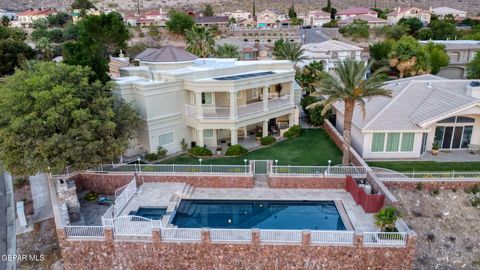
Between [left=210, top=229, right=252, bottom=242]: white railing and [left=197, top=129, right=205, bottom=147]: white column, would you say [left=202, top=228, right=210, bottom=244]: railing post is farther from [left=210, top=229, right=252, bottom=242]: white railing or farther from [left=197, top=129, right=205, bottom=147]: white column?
[left=197, top=129, right=205, bottom=147]: white column

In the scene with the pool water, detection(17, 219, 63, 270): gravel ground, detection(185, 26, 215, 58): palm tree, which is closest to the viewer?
detection(17, 219, 63, 270): gravel ground

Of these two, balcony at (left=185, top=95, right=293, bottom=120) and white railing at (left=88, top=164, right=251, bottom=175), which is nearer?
white railing at (left=88, top=164, right=251, bottom=175)

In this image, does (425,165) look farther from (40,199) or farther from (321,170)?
(40,199)

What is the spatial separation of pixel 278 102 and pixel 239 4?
114766 mm

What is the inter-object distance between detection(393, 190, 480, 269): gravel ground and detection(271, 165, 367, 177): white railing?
8.45 feet

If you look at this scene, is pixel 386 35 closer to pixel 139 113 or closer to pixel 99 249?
pixel 139 113

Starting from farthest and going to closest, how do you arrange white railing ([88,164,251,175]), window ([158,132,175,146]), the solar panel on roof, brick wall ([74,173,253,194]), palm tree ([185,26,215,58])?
1. palm tree ([185,26,215,58])
2. the solar panel on roof
3. window ([158,132,175,146])
4. white railing ([88,164,251,175])
5. brick wall ([74,173,253,194])

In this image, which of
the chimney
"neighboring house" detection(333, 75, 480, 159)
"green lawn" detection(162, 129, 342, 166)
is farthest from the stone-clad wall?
the chimney

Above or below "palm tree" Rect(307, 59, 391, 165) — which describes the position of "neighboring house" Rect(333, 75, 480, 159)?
below

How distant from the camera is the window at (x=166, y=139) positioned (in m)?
28.4

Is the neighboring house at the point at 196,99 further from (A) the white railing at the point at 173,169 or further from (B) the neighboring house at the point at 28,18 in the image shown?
(B) the neighboring house at the point at 28,18

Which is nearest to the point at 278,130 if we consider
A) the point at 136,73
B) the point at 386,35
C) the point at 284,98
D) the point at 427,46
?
the point at 284,98

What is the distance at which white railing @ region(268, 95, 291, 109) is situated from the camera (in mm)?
31720

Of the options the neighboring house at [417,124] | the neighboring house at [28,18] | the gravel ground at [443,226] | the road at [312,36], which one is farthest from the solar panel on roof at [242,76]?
the neighboring house at [28,18]
